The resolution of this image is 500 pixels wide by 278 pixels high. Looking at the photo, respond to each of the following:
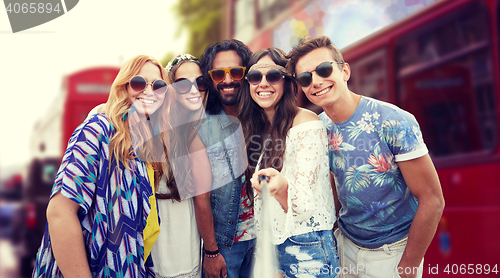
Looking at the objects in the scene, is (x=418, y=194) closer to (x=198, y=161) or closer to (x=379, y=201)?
(x=379, y=201)

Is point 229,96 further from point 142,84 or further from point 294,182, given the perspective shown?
point 294,182

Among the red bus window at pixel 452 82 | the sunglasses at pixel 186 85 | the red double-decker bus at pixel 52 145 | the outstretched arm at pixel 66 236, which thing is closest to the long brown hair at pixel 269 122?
the sunglasses at pixel 186 85

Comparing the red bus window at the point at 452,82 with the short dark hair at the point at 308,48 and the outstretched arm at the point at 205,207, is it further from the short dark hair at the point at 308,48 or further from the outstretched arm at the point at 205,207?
the outstretched arm at the point at 205,207

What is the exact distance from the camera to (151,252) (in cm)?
193

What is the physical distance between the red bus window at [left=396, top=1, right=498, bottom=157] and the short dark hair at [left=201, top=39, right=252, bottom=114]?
1.95m

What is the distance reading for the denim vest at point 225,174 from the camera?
215 cm

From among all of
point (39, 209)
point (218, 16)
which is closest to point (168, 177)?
point (39, 209)

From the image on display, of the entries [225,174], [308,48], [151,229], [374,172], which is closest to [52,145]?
[225,174]

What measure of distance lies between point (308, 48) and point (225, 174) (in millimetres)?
882

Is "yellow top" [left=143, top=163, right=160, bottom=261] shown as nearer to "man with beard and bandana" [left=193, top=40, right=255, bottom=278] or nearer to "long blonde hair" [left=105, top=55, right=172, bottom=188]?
"long blonde hair" [left=105, top=55, right=172, bottom=188]

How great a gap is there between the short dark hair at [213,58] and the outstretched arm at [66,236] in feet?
3.37

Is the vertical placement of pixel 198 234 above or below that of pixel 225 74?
below

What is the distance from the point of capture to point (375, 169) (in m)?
1.86

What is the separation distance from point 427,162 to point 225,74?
126 centimetres
